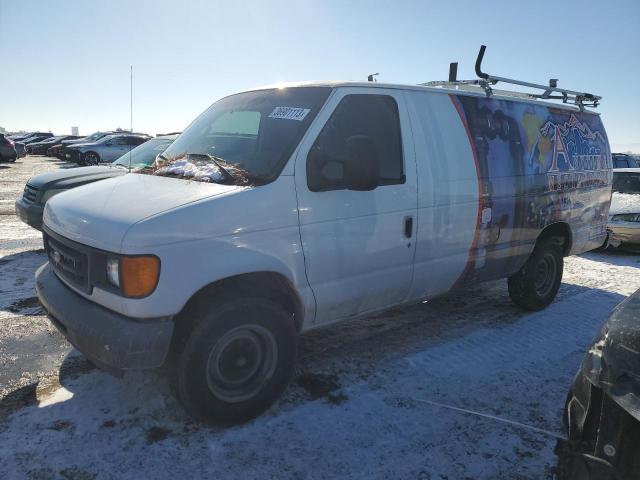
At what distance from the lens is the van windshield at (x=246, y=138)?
3.21m

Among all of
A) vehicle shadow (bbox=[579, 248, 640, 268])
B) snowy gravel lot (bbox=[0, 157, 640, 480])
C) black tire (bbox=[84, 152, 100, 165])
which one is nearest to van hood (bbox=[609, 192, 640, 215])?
vehicle shadow (bbox=[579, 248, 640, 268])

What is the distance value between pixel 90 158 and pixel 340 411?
22632mm

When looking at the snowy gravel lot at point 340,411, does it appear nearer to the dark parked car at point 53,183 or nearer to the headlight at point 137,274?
the headlight at point 137,274

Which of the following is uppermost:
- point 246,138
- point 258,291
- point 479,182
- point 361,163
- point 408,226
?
point 246,138

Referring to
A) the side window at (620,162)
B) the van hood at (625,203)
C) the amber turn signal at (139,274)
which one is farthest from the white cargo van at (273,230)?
the side window at (620,162)

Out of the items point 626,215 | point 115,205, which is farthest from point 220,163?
point 626,215

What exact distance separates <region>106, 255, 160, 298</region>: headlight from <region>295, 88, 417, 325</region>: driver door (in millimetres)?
986

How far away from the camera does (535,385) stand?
374cm

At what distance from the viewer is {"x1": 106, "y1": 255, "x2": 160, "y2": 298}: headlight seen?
2.62m

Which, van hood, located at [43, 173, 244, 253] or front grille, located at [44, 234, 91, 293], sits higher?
van hood, located at [43, 173, 244, 253]

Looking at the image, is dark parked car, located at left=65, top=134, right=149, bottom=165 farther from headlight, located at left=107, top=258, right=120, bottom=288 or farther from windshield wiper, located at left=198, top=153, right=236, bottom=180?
headlight, located at left=107, top=258, right=120, bottom=288

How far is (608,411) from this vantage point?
1.99 metres

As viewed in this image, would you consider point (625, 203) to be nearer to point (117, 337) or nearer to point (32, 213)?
point (117, 337)

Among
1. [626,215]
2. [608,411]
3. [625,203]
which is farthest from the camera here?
[625,203]
